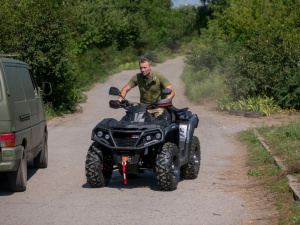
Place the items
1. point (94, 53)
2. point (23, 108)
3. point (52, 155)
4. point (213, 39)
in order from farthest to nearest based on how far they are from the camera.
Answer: point (94, 53), point (213, 39), point (52, 155), point (23, 108)

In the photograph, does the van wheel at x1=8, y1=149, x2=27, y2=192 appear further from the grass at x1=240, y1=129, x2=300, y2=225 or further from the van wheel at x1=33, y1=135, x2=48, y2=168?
the grass at x1=240, y1=129, x2=300, y2=225

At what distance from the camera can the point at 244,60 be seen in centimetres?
2277

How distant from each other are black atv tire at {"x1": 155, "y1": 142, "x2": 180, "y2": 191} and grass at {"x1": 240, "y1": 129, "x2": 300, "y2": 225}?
141cm

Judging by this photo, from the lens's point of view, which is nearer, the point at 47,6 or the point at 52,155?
the point at 52,155

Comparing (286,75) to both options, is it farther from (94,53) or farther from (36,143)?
(94,53)

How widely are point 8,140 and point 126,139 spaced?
5.35ft

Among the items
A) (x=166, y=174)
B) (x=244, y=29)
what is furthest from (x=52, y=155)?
(x=244, y=29)

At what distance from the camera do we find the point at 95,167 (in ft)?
27.9

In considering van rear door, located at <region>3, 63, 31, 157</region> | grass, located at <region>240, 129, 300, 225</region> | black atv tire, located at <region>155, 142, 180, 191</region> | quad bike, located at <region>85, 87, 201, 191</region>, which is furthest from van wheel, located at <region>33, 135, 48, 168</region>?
grass, located at <region>240, 129, 300, 225</region>

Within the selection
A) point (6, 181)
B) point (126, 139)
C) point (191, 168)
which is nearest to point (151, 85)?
point (126, 139)

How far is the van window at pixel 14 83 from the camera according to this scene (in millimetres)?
8573

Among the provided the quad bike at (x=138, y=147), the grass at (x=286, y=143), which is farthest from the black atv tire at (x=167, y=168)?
the grass at (x=286, y=143)

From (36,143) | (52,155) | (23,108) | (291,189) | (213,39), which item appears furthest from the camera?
(213,39)

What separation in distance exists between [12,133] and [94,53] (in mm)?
29269
